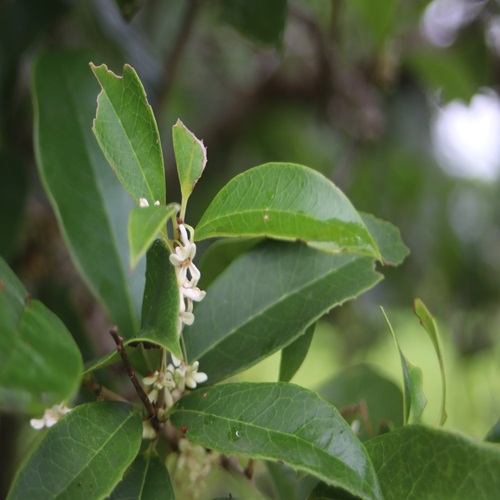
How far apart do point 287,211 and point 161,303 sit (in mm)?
94

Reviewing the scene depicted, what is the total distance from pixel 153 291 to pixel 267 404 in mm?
97

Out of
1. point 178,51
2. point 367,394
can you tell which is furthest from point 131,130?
point 178,51

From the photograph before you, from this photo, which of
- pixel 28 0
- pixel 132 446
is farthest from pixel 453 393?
pixel 132 446

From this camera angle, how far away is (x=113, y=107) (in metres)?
0.42

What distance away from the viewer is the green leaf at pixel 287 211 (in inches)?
15.5

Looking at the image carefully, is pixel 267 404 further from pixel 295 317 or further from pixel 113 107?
pixel 113 107

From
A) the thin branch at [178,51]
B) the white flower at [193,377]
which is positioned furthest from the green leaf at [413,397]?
the thin branch at [178,51]

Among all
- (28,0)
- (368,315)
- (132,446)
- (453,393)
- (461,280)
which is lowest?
(453,393)

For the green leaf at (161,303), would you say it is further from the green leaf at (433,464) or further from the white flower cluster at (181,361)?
the green leaf at (433,464)

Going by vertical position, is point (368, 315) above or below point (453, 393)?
above

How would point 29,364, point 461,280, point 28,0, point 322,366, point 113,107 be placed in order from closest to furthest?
point 29,364 < point 113,107 < point 28,0 < point 461,280 < point 322,366

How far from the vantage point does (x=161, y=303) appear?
387 mm

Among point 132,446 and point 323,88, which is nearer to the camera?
point 132,446

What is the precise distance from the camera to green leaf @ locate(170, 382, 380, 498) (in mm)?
356
